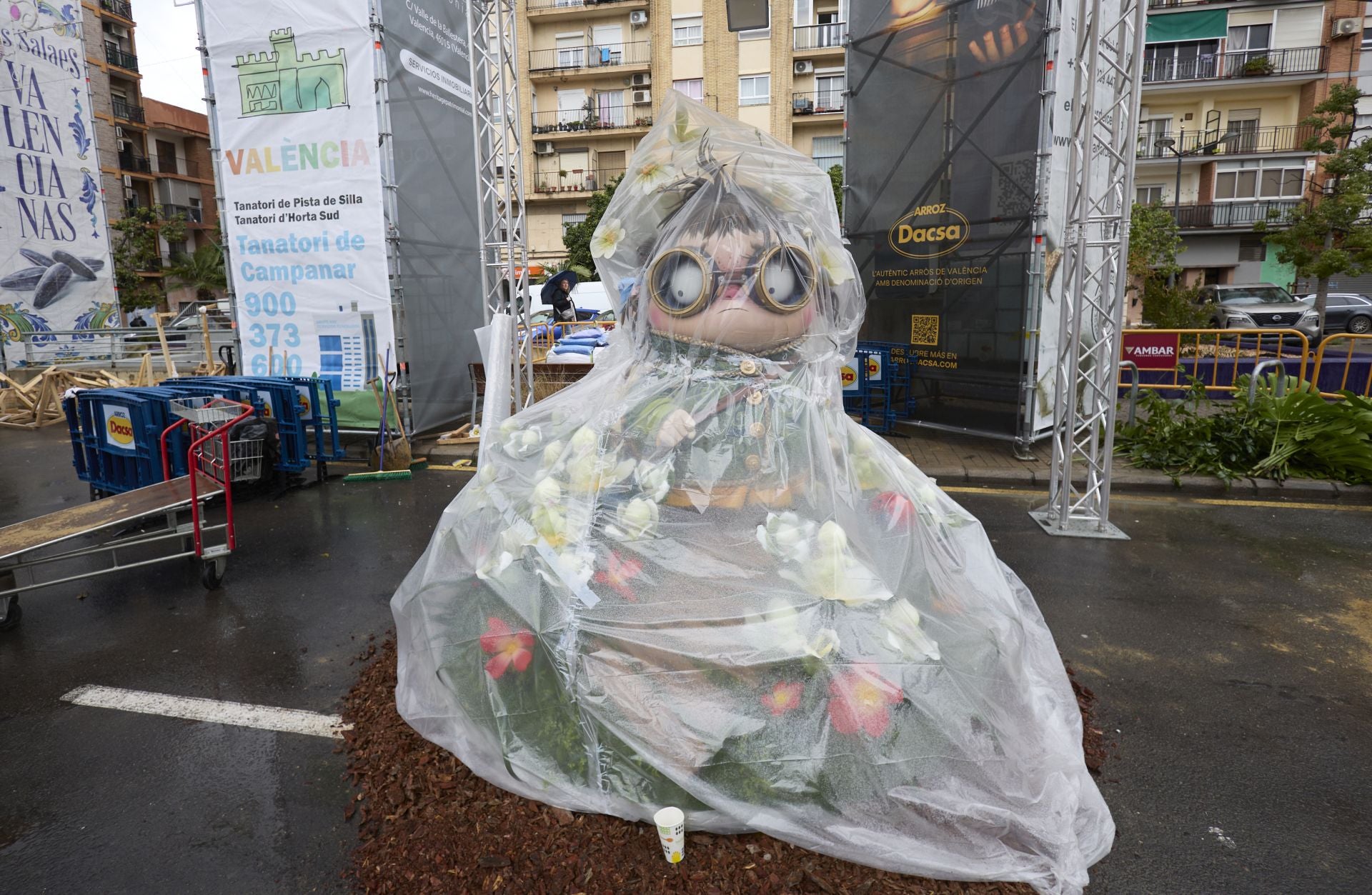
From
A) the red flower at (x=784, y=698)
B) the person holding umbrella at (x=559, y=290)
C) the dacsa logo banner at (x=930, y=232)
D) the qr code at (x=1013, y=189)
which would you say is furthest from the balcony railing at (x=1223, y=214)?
the red flower at (x=784, y=698)

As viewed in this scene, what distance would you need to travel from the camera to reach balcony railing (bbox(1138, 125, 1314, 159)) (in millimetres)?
29531

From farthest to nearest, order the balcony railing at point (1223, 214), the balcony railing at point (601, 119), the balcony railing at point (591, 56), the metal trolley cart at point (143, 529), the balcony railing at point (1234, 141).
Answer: the balcony railing at point (601, 119)
the balcony railing at point (591, 56)
the balcony railing at point (1223, 214)
the balcony railing at point (1234, 141)
the metal trolley cart at point (143, 529)

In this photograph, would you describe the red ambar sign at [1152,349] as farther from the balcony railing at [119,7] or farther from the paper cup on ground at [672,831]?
the balcony railing at [119,7]

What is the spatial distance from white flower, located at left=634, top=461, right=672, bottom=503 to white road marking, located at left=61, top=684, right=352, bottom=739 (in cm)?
174

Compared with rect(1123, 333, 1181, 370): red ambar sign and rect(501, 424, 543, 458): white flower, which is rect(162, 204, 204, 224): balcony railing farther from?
rect(501, 424, 543, 458): white flower

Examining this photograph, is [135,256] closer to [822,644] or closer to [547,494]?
[547,494]

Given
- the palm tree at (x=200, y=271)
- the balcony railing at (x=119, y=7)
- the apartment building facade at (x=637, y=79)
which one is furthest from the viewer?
the balcony railing at (x=119, y=7)

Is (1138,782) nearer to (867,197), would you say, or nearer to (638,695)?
(638,695)

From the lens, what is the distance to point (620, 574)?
2691mm

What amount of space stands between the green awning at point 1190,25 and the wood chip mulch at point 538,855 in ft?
115

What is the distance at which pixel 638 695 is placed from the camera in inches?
99.7

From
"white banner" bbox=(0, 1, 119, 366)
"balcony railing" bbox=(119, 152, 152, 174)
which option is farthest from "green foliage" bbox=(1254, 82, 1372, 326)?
"balcony railing" bbox=(119, 152, 152, 174)

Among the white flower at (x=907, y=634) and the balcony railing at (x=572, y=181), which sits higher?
the balcony railing at (x=572, y=181)

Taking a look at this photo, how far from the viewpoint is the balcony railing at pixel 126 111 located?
35156 millimetres
